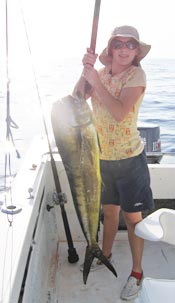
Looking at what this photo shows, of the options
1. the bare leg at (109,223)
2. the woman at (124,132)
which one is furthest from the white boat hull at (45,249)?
the woman at (124,132)

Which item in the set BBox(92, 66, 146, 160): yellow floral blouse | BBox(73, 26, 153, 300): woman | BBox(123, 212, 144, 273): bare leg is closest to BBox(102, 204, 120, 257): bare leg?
BBox(73, 26, 153, 300): woman

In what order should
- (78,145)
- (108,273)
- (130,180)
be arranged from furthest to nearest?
(108,273) → (130,180) → (78,145)

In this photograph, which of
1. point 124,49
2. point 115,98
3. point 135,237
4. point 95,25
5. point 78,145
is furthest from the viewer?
point 135,237

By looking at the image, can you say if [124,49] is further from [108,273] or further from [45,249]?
[108,273]

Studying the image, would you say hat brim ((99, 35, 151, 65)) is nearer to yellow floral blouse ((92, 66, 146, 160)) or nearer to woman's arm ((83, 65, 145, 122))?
yellow floral blouse ((92, 66, 146, 160))

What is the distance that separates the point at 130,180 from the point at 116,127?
1.21 feet

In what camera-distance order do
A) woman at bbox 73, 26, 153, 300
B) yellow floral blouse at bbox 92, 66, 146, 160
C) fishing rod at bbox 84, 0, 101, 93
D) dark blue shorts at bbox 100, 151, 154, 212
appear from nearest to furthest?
fishing rod at bbox 84, 0, 101, 93
woman at bbox 73, 26, 153, 300
yellow floral blouse at bbox 92, 66, 146, 160
dark blue shorts at bbox 100, 151, 154, 212

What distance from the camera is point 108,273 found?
Answer: 10.7 feet

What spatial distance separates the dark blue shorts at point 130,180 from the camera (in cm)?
276

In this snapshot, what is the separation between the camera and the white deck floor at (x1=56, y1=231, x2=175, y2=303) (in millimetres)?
2982

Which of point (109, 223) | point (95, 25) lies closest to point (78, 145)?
point (95, 25)

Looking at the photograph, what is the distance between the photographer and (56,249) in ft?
11.6

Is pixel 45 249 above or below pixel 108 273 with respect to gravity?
above

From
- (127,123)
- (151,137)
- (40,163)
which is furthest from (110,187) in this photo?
(151,137)
